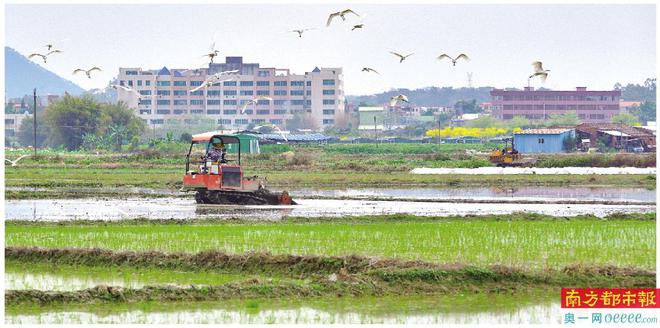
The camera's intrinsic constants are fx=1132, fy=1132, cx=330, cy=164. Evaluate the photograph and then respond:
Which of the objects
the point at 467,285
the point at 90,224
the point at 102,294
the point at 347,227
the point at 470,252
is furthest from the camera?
the point at 90,224

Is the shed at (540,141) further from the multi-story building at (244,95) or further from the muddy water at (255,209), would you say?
the multi-story building at (244,95)

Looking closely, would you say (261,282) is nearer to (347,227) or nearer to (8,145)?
(347,227)

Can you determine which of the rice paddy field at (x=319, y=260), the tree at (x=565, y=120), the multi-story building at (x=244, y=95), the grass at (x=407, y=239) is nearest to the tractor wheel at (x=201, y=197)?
the rice paddy field at (x=319, y=260)

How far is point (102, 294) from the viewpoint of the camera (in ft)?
46.2

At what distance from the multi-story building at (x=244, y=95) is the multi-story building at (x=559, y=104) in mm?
20797

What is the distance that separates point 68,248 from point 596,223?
34.8ft

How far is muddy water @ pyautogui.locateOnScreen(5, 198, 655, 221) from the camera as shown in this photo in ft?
85.8

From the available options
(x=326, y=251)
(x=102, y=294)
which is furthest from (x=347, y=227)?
(x=102, y=294)

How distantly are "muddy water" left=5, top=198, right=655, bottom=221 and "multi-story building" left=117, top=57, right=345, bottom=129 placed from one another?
335 ft

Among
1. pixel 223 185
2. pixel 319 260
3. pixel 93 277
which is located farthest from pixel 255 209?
pixel 93 277

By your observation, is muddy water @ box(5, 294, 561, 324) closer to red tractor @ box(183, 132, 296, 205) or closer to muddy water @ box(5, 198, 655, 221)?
muddy water @ box(5, 198, 655, 221)

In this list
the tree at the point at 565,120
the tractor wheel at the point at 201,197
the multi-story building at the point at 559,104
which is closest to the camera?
the tractor wheel at the point at 201,197

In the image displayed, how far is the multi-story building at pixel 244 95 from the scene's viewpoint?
A: 13350 centimetres

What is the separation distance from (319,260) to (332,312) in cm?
300
